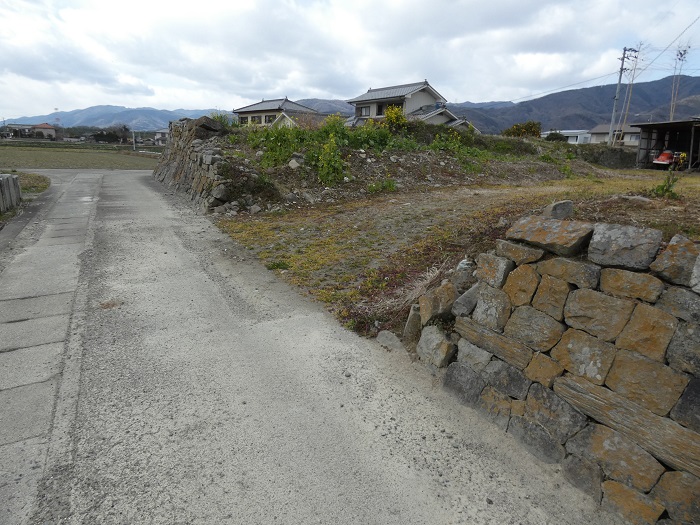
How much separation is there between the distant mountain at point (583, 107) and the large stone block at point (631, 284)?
126394 mm

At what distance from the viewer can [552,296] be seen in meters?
2.99

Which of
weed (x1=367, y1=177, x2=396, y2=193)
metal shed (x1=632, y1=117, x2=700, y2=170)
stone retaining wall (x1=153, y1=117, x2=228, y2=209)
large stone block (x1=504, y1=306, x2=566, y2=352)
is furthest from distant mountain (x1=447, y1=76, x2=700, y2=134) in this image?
large stone block (x1=504, y1=306, x2=566, y2=352)

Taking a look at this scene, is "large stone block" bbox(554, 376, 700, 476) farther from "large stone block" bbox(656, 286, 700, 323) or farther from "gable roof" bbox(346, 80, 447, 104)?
"gable roof" bbox(346, 80, 447, 104)

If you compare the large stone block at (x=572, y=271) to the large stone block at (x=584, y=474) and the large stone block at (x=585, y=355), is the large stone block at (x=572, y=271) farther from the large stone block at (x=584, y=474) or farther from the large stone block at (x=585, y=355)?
the large stone block at (x=584, y=474)

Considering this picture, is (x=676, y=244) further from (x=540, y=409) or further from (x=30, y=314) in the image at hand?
(x=30, y=314)

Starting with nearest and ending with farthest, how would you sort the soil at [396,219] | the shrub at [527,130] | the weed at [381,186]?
the soil at [396,219], the weed at [381,186], the shrub at [527,130]

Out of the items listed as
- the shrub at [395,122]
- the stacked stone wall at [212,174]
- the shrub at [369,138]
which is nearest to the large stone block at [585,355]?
the stacked stone wall at [212,174]

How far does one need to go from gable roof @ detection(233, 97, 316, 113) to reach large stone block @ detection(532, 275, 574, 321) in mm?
39750

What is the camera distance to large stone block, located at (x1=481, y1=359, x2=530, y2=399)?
10.4ft

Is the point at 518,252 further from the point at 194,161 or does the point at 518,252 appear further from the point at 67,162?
the point at 67,162

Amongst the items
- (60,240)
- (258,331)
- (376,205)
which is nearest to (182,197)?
(60,240)

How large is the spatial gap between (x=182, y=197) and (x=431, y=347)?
12.2 meters

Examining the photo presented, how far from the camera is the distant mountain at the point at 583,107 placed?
128m

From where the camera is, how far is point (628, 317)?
2.55m
